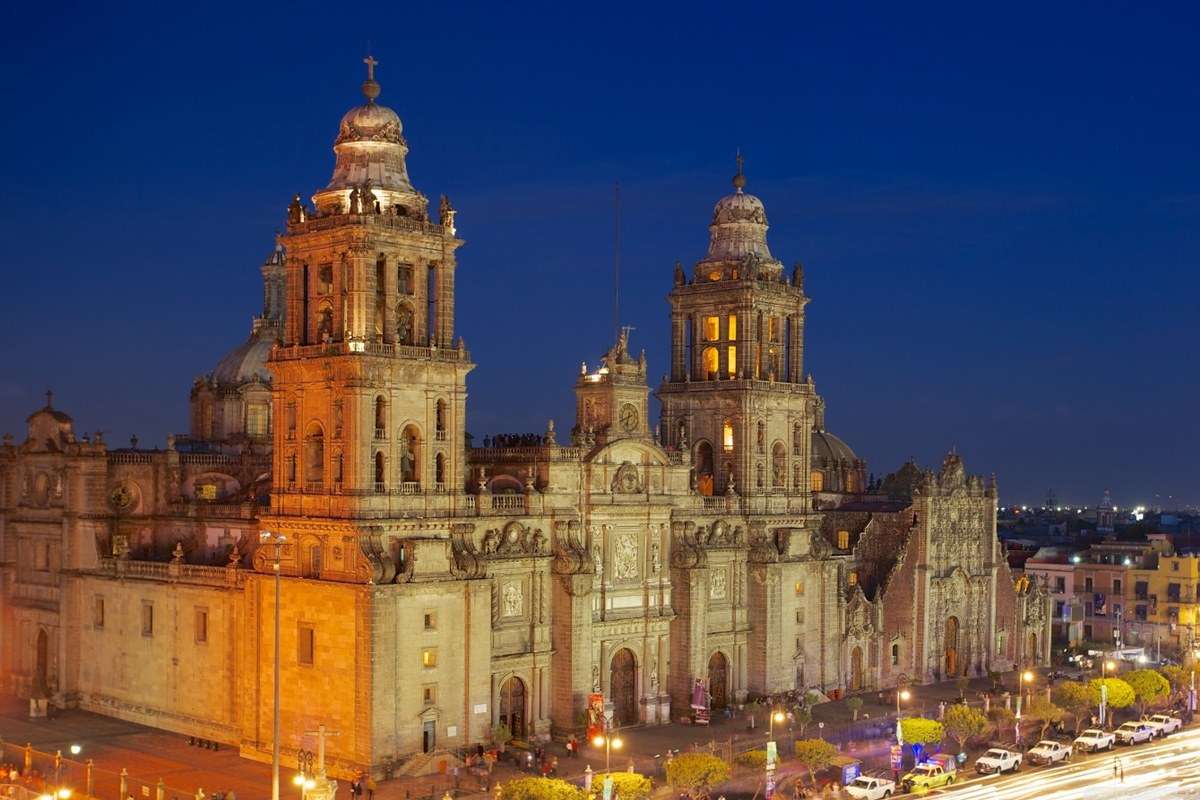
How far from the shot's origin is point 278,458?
7606cm

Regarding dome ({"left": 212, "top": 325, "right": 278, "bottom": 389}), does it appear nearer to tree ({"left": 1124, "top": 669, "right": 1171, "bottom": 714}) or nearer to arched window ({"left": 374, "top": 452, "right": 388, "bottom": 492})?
arched window ({"left": 374, "top": 452, "right": 388, "bottom": 492})

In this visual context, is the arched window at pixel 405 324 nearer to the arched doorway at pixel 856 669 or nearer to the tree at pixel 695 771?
the tree at pixel 695 771

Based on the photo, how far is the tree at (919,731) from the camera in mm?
75000

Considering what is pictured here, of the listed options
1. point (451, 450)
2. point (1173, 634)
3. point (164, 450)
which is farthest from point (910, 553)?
point (164, 450)

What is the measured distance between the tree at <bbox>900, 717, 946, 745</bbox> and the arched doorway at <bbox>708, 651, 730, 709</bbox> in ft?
61.2

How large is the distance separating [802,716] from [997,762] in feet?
40.6

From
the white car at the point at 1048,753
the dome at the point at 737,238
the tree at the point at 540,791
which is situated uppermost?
the dome at the point at 737,238

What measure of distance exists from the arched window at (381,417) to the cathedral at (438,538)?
0.10m

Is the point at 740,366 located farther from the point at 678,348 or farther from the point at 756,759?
the point at 756,759

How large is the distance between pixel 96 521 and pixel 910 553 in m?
54.0

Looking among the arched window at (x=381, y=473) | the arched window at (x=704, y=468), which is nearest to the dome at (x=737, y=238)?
the arched window at (x=704, y=468)

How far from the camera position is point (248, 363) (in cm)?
10275

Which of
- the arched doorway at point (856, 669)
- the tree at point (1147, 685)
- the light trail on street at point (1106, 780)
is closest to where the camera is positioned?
the light trail on street at point (1106, 780)

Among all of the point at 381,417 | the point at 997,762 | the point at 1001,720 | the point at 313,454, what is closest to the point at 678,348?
the point at 381,417
